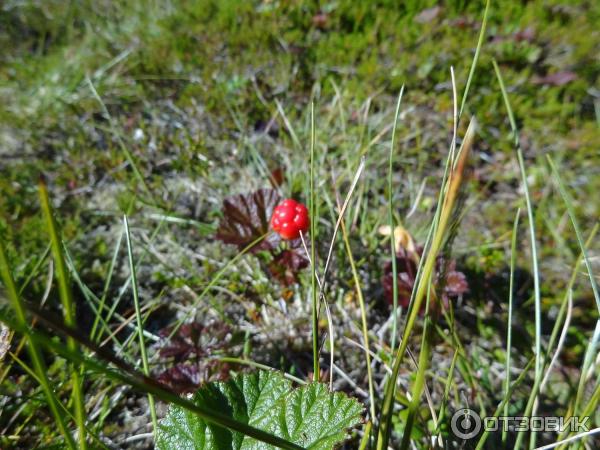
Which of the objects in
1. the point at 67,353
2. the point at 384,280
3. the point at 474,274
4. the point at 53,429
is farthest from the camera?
the point at 474,274

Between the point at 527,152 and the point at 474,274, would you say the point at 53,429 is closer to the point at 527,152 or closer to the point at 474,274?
the point at 474,274

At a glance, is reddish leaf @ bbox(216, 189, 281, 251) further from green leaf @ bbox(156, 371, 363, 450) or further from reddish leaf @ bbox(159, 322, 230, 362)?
green leaf @ bbox(156, 371, 363, 450)

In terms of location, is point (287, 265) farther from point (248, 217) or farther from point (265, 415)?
point (265, 415)

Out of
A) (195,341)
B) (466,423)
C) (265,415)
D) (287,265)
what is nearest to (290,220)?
(287,265)

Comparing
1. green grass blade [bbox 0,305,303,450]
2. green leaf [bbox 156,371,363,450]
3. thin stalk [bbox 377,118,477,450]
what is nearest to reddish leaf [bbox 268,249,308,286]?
green leaf [bbox 156,371,363,450]

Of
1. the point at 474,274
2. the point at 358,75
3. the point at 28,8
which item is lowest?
the point at 474,274

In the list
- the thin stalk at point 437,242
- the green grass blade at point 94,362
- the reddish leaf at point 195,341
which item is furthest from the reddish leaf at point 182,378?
the green grass blade at point 94,362

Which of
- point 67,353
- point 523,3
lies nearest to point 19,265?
point 67,353
